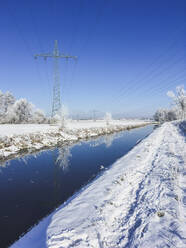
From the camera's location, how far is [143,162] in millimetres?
9766

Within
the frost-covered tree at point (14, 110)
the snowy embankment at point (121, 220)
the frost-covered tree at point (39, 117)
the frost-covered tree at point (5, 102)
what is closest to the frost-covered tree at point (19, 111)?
the frost-covered tree at point (14, 110)

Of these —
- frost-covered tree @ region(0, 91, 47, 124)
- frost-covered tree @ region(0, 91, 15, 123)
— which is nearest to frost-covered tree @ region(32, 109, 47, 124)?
frost-covered tree @ region(0, 91, 47, 124)

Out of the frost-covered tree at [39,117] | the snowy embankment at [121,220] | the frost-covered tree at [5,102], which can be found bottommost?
the snowy embankment at [121,220]

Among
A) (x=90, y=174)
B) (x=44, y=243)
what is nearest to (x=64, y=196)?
(x=90, y=174)

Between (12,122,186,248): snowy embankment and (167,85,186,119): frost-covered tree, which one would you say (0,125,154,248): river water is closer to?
(12,122,186,248): snowy embankment

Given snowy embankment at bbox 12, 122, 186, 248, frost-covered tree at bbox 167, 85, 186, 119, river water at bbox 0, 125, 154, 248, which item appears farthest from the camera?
frost-covered tree at bbox 167, 85, 186, 119

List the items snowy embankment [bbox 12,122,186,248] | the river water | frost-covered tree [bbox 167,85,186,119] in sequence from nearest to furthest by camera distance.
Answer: snowy embankment [bbox 12,122,186,248]
the river water
frost-covered tree [bbox 167,85,186,119]

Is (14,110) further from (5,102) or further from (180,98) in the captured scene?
(180,98)

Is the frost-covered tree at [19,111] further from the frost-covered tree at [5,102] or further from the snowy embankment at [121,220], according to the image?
the snowy embankment at [121,220]

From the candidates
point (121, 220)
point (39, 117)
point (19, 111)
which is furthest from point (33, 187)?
point (39, 117)

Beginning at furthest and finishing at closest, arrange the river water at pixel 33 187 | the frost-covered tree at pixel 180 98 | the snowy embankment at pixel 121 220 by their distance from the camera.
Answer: the frost-covered tree at pixel 180 98 → the river water at pixel 33 187 → the snowy embankment at pixel 121 220

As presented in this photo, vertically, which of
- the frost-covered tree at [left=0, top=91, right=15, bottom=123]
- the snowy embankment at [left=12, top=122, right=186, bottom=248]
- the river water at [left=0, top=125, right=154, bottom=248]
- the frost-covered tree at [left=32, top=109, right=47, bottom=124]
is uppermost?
the frost-covered tree at [left=0, top=91, right=15, bottom=123]

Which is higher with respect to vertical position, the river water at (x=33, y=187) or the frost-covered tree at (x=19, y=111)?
the frost-covered tree at (x=19, y=111)

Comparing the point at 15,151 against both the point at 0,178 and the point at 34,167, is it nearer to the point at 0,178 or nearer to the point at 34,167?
the point at 34,167
